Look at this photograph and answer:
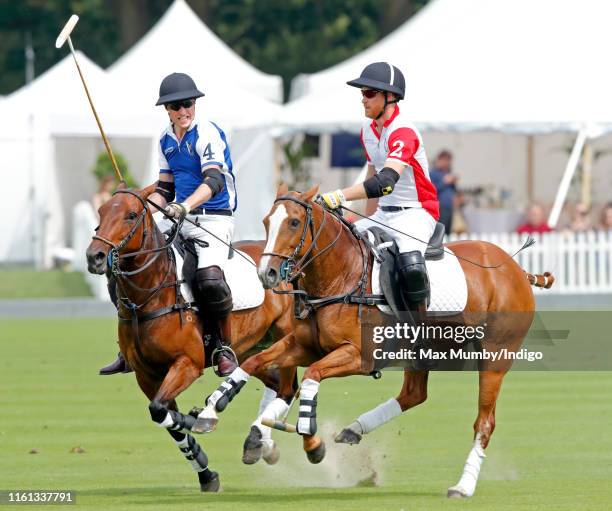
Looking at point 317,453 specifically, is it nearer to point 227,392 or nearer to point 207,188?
point 227,392

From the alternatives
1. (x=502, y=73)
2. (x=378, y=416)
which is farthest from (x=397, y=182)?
(x=502, y=73)

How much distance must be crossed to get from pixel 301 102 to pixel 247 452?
690 inches

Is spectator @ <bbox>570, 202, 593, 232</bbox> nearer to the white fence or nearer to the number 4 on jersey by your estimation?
the white fence

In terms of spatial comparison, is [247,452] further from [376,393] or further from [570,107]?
[570,107]

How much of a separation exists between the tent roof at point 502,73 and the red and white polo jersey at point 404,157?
14.8 metres

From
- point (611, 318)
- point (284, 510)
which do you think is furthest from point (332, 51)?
point (284, 510)

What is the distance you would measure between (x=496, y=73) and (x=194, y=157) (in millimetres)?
15971

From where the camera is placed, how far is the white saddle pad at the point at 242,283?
1109 centimetres

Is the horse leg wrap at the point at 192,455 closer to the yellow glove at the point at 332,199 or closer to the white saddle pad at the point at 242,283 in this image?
the white saddle pad at the point at 242,283

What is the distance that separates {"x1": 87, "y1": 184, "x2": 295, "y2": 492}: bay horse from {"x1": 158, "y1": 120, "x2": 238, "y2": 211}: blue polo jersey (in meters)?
0.59

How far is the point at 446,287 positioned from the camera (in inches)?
417

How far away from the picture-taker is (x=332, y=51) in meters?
43.7

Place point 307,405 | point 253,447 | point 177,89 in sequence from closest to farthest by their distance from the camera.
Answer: point 307,405 < point 253,447 < point 177,89

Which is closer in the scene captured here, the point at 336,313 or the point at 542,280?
the point at 336,313
